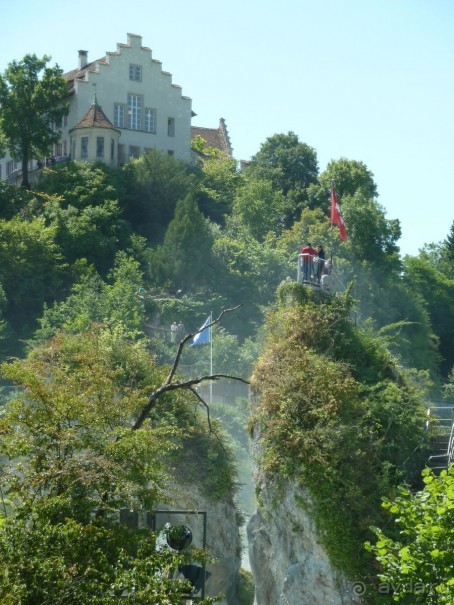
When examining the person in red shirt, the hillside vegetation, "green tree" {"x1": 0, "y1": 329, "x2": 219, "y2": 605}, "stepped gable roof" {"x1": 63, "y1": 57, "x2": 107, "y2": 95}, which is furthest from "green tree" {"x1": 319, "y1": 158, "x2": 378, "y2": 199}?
"green tree" {"x1": 0, "y1": 329, "x2": 219, "y2": 605}

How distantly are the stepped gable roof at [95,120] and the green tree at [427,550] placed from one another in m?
56.8

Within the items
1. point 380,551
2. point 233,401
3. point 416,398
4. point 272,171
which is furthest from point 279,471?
point 272,171

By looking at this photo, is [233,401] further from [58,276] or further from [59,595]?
[59,595]

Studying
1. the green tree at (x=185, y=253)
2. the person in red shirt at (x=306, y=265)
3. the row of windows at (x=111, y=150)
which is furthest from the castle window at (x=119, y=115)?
the person in red shirt at (x=306, y=265)

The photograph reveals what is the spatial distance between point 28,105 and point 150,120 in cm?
1060

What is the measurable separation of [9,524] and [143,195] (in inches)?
2280

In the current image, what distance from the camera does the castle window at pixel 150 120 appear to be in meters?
86.5

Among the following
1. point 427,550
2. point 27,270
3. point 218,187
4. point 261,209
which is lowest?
point 427,550

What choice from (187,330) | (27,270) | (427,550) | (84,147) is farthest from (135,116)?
(427,550)

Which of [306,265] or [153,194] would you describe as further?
[153,194]

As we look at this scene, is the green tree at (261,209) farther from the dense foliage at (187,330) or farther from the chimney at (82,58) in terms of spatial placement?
the chimney at (82,58)

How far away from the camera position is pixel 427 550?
2581 cm

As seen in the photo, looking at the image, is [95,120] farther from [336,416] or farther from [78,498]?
[78,498]

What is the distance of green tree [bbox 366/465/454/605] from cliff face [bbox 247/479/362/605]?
15.4ft
